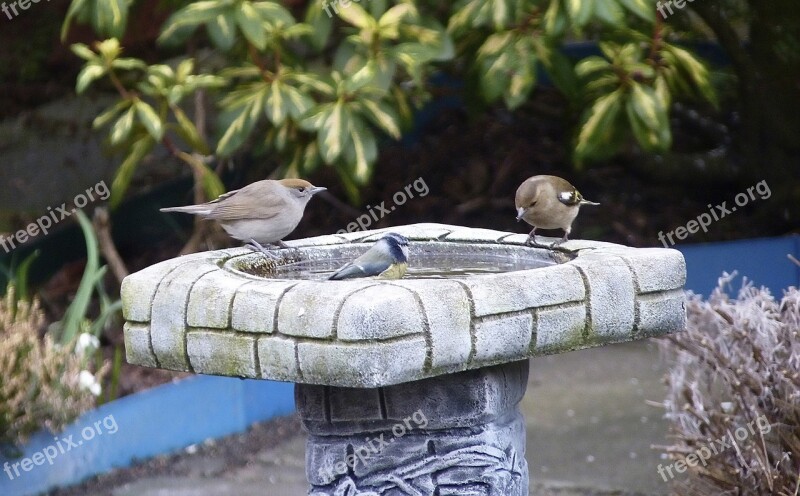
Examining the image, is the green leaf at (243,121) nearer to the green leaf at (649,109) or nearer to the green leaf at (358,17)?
the green leaf at (358,17)

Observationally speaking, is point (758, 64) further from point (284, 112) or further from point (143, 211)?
point (143, 211)

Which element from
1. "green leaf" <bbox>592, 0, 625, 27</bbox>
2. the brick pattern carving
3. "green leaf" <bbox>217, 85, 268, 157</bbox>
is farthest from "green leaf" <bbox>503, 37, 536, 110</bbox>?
the brick pattern carving

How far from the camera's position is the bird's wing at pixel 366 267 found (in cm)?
287

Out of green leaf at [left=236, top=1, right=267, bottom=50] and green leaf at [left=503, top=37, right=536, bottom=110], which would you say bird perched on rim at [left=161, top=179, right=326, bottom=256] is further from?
green leaf at [left=503, top=37, right=536, bottom=110]

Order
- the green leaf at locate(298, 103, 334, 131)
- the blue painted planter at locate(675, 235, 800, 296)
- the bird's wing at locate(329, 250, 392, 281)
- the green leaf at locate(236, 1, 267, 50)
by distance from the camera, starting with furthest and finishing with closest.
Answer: the blue painted planter at locate(675, 235, 800, 296) → the green leaf at locate(298, 103, 334, 131) → the green leaf at locate(236, 1, 267, 50) → the bird's wing at locate(329, 250, 392, 281)

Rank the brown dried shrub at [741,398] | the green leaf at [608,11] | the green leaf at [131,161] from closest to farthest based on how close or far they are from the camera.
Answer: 1. the brown dried shrub at [741,398]
2. the green leaf at [608,11]
3. the green leaf at [131,161]

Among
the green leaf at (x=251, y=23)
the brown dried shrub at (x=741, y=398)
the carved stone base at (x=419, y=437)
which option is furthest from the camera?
the green leaf at (x=251, y=23)

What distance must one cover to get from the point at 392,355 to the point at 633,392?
141 inches

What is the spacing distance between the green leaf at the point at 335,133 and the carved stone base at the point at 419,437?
6.76 feet

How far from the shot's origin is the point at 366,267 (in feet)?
9.45

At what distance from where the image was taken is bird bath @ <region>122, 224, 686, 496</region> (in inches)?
94.7

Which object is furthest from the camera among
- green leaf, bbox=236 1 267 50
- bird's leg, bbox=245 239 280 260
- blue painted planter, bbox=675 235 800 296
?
blue painted planter, bbox=675 235 800 296

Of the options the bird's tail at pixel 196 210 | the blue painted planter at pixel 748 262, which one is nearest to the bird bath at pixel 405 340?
the bird's tail at pixel 196 210

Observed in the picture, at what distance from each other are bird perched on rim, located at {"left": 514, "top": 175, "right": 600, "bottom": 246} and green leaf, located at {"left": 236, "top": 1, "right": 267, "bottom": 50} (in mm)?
1601
